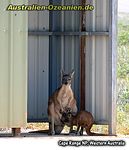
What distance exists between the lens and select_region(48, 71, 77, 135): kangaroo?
12.7 m

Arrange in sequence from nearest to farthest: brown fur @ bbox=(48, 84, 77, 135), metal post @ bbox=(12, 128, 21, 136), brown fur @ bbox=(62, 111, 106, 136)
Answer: metal post @ bbox=(12, 128, 21, 136) < brown fur @ bbox=(62, 111, 106, 136) < brown fur @ bbox=(48, 84, 77, 135)

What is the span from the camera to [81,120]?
1262cm

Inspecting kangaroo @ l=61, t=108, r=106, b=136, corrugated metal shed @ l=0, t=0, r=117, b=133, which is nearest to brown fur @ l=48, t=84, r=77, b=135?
kangaroo @ l=61, t=108, r=106, b=136

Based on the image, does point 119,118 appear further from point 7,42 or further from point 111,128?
point 7,42

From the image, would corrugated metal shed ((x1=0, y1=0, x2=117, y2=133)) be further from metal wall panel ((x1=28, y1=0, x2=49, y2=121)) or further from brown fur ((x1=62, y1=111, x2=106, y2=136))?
brown fur ((x1=62, y1=111, x2=106, y2=136))

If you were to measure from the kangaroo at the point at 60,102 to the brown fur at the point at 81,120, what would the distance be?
134 mm

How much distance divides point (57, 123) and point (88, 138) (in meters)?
1.46

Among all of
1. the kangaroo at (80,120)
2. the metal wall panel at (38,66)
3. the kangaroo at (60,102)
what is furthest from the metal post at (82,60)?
the metal wall panel at (38,66)

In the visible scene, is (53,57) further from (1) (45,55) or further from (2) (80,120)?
(2) (80,120)

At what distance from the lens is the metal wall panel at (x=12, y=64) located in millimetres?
11414

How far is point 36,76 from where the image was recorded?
13.7 m

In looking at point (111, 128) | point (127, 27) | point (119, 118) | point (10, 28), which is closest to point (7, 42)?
point (10, 28)

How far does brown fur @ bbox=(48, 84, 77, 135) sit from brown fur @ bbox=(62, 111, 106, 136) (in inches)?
5.5

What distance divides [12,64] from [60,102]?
1.87 meters
